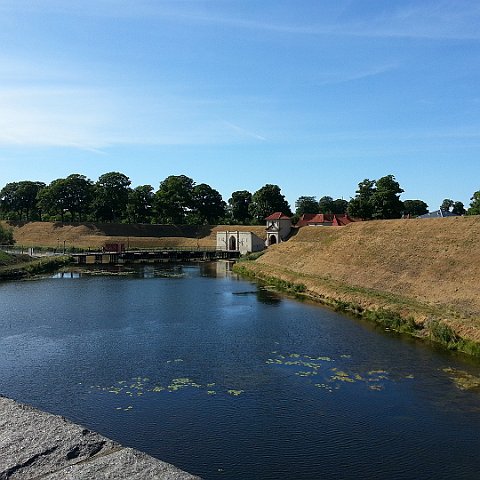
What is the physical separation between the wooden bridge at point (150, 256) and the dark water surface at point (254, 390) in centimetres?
4700

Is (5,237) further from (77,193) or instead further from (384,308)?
(384,308)

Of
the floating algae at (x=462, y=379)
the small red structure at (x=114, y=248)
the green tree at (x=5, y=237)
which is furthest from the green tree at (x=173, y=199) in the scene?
the floating algae at (x=462, y=379)

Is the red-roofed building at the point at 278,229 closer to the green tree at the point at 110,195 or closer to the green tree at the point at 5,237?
the green tree at the point at 110,195

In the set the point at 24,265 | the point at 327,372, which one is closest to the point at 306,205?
the point at 24,265

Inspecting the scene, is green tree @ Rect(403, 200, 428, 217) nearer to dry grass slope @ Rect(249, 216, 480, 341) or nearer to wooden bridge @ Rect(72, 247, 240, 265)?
wooden bridge @ Rect(72, 247, 240, 265)

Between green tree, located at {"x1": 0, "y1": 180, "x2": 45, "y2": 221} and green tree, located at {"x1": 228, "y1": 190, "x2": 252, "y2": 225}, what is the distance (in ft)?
156

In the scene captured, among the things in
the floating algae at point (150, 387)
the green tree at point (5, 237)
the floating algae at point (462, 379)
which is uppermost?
the green tree at point (5, 237)

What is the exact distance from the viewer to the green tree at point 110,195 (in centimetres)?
11488

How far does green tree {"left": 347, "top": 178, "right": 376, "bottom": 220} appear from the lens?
89.4 metres

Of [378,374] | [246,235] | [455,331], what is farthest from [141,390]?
[246,235]

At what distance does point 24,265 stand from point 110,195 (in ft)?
176

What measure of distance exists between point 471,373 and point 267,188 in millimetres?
99676

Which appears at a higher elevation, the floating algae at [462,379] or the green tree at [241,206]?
the green tree at [241,206]

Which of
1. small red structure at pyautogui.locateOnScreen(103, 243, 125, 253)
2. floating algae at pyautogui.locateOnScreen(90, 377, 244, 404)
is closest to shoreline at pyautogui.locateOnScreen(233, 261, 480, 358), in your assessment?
floating algae at pyautogui.locateOnScreen(90, 377, 244, 404)
